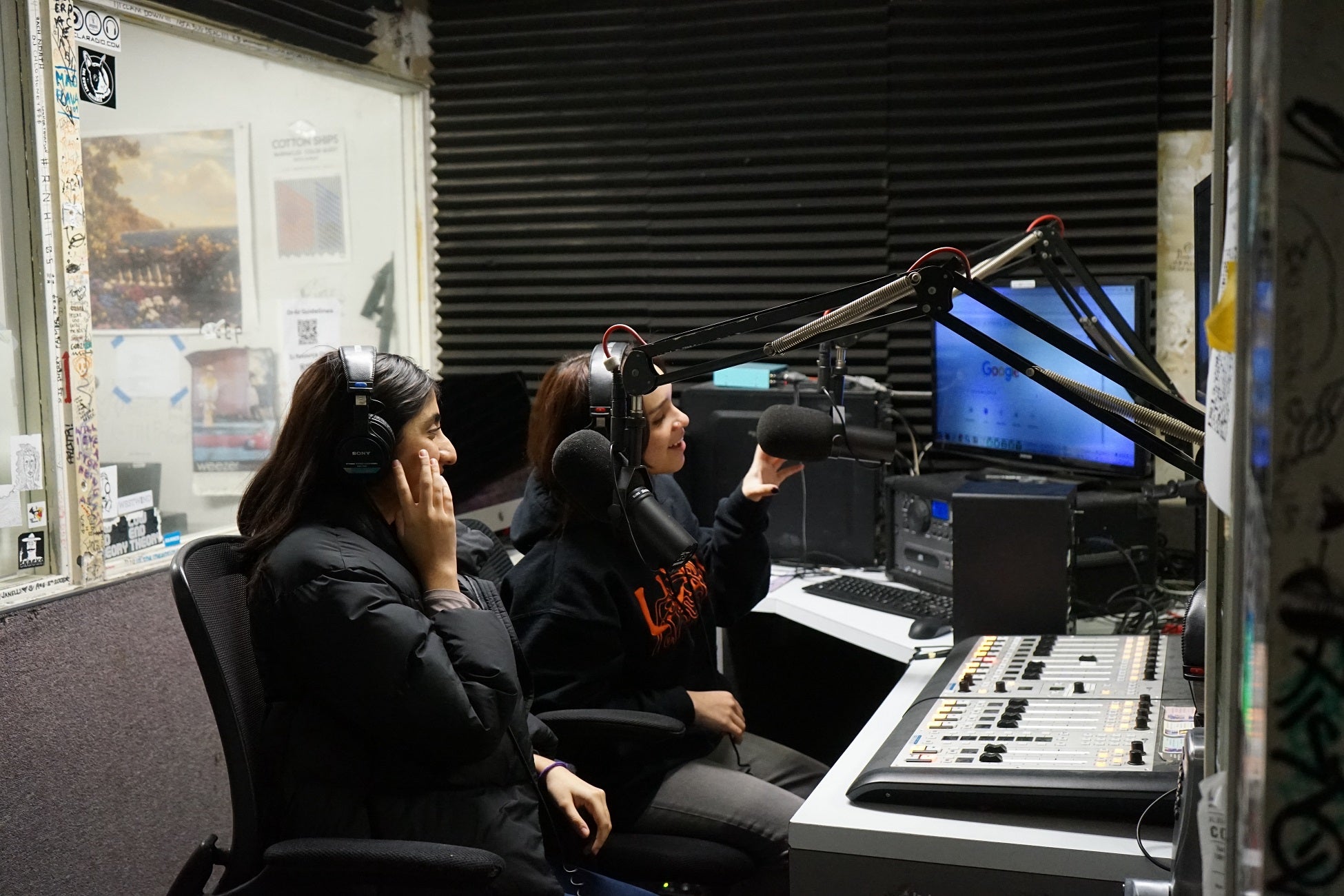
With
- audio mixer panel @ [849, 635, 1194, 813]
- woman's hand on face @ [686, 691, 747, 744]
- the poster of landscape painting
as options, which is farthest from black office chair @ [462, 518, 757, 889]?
the poster of landscape painting

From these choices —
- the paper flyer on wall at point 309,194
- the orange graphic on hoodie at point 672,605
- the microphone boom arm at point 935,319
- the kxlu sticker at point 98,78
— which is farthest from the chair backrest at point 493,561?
the paper flyer on wall at point 309,194

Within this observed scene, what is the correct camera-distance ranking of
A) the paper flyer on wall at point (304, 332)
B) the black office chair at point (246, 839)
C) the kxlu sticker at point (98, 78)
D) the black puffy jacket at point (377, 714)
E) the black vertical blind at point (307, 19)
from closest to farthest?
the black office chair at point (246, 839)
the black puffy jacket at point (377, 714)
the kxlu sticker at point (98, 78)
the black vertical blind at point (307, 19)
the paper flyer on wall at point (304, 332)

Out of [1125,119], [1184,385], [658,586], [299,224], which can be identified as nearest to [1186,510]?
[1184,385]

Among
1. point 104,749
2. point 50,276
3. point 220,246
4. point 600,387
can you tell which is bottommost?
point 104,749

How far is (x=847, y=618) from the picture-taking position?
2.73 metres

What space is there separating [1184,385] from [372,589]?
2.50 meters

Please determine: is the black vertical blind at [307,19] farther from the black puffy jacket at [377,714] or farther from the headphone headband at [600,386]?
the black puffy jacket at [377,714]

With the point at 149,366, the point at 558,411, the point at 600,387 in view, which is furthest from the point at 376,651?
the point at 149,366

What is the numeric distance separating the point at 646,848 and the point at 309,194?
241cm

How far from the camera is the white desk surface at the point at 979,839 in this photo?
→ 1461 millimetres

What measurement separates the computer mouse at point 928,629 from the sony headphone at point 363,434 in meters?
1.23

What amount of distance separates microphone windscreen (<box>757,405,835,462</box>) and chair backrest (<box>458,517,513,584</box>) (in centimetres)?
77

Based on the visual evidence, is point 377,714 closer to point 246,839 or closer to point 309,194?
point 246,839

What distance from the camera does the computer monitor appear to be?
105 inches
